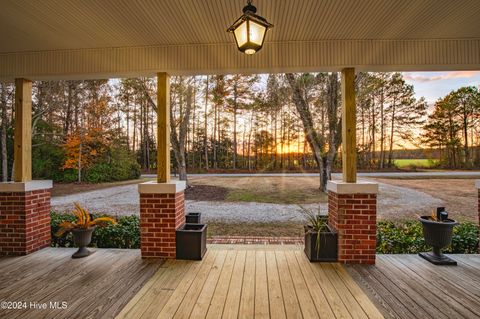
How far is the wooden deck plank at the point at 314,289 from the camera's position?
2.22 m

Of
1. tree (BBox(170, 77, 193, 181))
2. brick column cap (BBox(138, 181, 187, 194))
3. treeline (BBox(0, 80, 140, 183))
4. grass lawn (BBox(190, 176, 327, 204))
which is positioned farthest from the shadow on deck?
treeline (BBox(0, 80, 140, 183))

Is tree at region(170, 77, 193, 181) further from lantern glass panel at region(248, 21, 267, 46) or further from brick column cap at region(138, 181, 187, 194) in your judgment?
lantern glass panel at region(248, 21, 267, 46)

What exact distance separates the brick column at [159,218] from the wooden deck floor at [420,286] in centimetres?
234

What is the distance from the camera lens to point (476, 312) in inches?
87.1

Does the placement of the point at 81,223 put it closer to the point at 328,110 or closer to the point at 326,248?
the point at 326,248

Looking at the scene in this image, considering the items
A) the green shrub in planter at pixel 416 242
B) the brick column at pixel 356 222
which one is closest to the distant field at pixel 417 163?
the green shrub in planter at pixel 416 242

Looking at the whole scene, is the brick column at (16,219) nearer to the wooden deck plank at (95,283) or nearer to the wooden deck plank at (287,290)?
the wooden deck plank at (95,283)

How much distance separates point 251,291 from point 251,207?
213 inches

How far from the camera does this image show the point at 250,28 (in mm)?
2285

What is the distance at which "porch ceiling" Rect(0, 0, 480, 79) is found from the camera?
269cm

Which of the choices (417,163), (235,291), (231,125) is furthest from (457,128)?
(235,291)

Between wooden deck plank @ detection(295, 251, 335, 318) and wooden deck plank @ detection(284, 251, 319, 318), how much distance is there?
4 cm

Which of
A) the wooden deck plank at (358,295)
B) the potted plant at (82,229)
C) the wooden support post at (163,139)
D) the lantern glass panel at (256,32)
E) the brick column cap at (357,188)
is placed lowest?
the wooden deck plank at (358,295)

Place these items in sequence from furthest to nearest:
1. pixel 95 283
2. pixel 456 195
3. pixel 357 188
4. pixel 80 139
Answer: pixel 80 139, pixel 456 195, pixel 357 188, pixel 95 283
